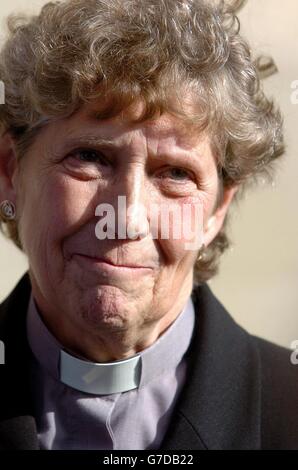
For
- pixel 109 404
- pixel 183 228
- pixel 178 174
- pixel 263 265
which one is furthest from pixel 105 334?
pixel 263 265

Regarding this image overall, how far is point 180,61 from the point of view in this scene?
1896 mm

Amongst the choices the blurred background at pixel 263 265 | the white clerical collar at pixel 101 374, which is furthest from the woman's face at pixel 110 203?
the blurred background at pixel 263 265

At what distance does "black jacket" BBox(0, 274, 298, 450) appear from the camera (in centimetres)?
201

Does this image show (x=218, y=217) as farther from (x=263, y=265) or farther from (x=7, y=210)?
(x=263, y=265)

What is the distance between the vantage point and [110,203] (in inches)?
73.5

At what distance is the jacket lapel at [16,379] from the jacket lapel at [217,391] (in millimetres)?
361

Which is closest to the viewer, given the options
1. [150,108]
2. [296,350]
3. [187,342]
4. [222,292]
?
[150,108]

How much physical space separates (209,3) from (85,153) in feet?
1.78

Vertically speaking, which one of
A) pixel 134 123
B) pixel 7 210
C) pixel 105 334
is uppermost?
pixel 134 123

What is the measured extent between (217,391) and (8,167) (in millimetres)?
831

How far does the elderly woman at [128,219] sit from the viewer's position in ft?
6.13

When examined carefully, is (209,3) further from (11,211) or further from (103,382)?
(103,382)

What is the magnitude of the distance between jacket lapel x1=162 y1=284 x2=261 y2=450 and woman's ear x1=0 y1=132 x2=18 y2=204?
0.64 m
